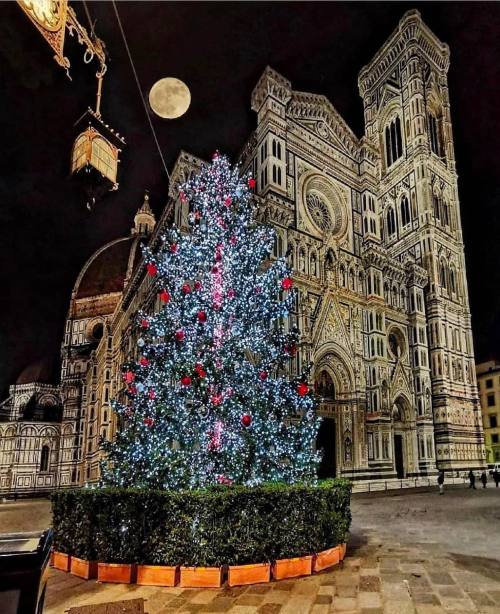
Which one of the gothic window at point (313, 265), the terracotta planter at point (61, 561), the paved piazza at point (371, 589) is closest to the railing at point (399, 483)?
the gothic window at point (313, 265)

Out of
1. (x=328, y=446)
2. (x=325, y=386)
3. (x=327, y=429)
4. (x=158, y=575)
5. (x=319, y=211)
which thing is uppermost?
(x=319, y=211)

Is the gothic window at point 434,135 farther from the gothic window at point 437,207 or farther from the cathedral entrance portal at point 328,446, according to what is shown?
the cathedral entrance portal at point 328,446

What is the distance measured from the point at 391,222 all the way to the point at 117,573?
32.4m

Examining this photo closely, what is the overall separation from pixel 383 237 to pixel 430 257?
14.8ft

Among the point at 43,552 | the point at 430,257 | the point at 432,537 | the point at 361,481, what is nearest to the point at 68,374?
the point at 361,481

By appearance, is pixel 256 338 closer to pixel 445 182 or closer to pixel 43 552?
pixel 43 552

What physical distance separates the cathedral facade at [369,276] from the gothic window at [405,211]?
0.96ft

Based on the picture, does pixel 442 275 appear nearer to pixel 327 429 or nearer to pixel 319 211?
pixel 319 211

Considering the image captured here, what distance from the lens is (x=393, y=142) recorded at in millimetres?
35781

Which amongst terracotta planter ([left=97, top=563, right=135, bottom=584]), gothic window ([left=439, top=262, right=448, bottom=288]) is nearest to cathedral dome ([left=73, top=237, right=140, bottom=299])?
gothic window ([left=439, top=262, right=448, bottom=288])

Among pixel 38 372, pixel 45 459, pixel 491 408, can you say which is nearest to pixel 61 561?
pixel 45 459

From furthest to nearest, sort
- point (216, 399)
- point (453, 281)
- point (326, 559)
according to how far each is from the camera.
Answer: point (453, 281) → point (216, 399) → point (326, 559)

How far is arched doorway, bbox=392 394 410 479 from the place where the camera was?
85.5 ft

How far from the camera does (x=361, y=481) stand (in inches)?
859
